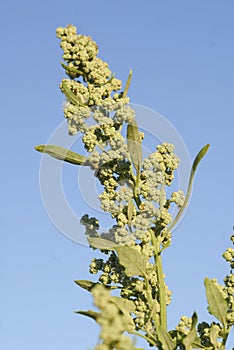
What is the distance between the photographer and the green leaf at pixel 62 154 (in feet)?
15.5

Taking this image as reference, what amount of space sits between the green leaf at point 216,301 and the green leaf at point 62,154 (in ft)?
4.32

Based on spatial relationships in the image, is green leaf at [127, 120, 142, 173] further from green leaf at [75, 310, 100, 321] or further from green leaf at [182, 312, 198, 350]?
green leaf at [182, 312, 198, 350]

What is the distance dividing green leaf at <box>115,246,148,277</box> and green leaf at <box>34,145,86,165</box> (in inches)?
38.0

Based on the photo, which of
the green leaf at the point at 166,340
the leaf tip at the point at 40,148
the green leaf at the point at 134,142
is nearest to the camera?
the green leaf at the point at 166,340

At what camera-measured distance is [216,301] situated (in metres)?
4.09

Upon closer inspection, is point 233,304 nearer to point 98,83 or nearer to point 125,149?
point 125,149

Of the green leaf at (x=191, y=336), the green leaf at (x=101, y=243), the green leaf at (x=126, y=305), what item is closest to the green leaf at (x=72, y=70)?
the green leaf at (x=101, y=243)

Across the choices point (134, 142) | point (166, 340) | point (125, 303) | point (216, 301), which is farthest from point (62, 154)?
point (166, 340)

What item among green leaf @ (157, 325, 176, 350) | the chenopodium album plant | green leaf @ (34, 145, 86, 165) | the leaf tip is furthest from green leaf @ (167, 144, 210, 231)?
the leaf tip

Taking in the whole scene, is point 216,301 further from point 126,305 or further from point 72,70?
point 72,70

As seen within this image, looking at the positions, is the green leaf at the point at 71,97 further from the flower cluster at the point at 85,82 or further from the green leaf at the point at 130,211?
the green leaf at the point at 130,211

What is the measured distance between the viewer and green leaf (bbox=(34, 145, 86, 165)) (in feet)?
15.5

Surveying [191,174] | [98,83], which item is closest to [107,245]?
[191,174]

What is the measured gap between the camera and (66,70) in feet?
16.0
